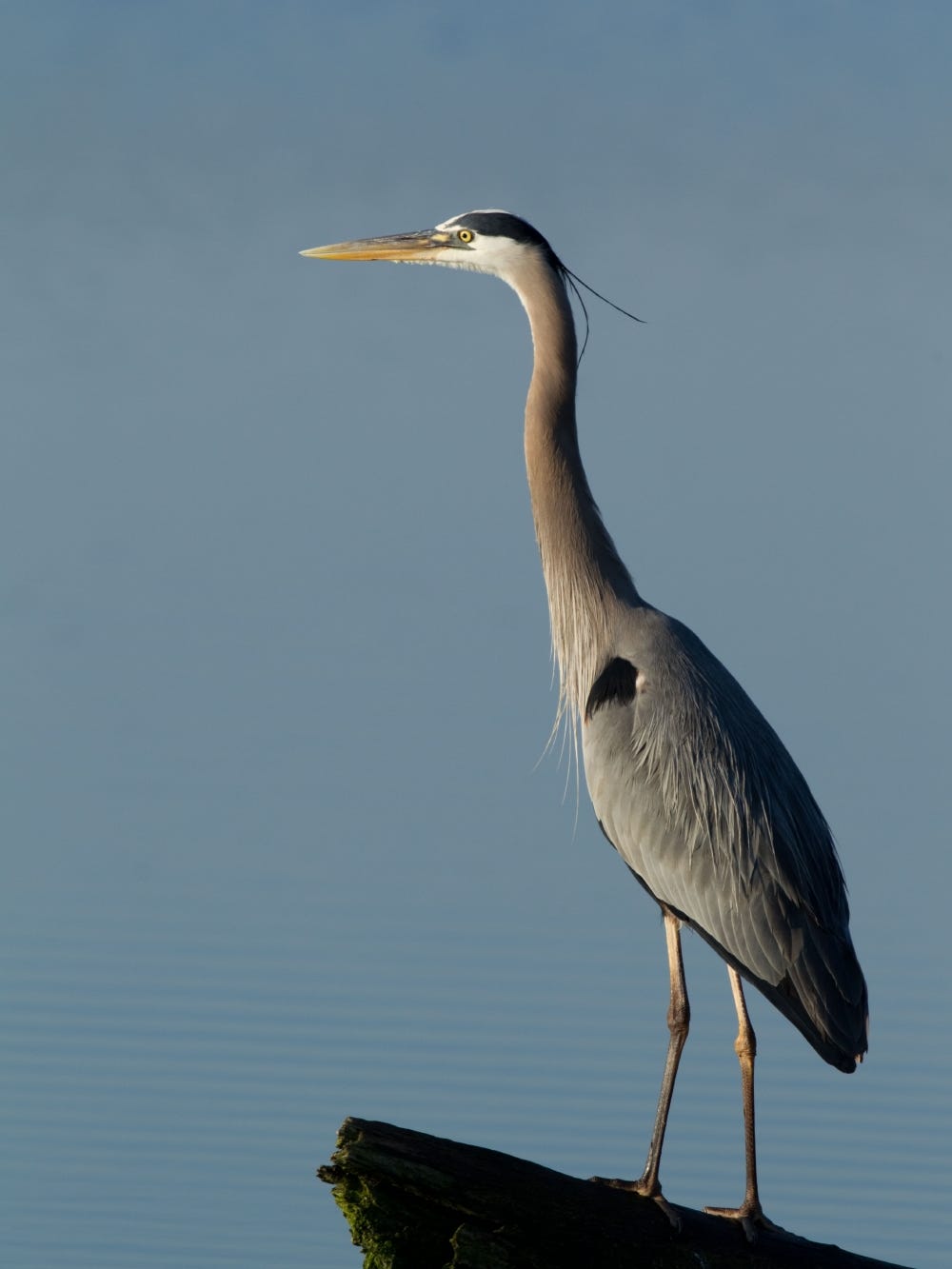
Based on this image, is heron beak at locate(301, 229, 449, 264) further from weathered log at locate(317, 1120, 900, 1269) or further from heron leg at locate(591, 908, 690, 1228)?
weathered log at locate(317, 1120, 900, 1269)

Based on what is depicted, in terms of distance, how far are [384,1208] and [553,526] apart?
214cm

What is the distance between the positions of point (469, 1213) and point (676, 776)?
1.42 metres

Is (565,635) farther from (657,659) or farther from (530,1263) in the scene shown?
(530,1263)

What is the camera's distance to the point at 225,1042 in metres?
8.23

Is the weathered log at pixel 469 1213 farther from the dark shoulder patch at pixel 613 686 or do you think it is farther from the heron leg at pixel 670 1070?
the dark shoulder patch at pixel 613 686

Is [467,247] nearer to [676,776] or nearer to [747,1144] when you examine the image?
[676,776]

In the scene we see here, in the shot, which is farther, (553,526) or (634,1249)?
(553,526)

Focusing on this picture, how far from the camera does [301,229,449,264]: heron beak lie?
17.5 feet

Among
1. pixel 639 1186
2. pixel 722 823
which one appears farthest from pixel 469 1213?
pixel 722 823

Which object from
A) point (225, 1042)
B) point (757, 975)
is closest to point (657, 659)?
point (757, 975)

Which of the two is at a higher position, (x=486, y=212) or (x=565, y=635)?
(x=486, y=212)

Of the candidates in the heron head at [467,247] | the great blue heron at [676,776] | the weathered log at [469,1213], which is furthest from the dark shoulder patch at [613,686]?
the weathered log at [469,1213]

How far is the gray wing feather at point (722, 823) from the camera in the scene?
169 inches

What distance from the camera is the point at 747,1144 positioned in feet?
13.5
